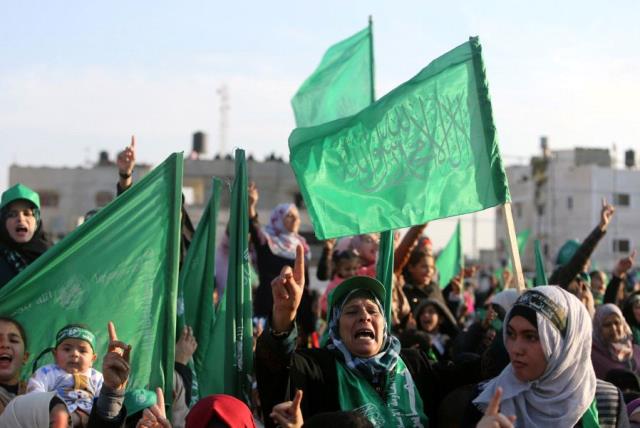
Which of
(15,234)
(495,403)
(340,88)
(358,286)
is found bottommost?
(495,403)

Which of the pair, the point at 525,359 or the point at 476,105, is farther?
the point at 476,105

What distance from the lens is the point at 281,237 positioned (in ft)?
26.7

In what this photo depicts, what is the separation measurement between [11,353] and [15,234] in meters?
1.34

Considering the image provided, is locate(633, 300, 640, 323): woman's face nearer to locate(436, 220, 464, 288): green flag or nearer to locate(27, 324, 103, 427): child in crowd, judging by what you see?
locate(27, 324, 103, 427): child in crowd

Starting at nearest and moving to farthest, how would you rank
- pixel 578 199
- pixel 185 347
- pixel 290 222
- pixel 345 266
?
pixel 185 347
pixel 345 266
pixel 290 222
pixel 578 199

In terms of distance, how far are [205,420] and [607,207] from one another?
405 centimetres

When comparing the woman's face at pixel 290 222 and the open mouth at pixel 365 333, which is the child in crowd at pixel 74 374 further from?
the woman's face at pixel 290 222

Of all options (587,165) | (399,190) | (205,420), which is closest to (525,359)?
(205,420)

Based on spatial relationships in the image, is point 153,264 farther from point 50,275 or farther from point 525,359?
point 525,359

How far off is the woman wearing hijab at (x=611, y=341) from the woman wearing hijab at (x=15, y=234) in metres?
3.32

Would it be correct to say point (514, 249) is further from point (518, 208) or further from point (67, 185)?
point (518, 208)

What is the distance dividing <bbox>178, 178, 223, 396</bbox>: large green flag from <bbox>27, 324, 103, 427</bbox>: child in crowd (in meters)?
1.02

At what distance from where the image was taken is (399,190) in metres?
5.24

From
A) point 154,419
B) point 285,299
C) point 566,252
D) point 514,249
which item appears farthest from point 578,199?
point 154,419
